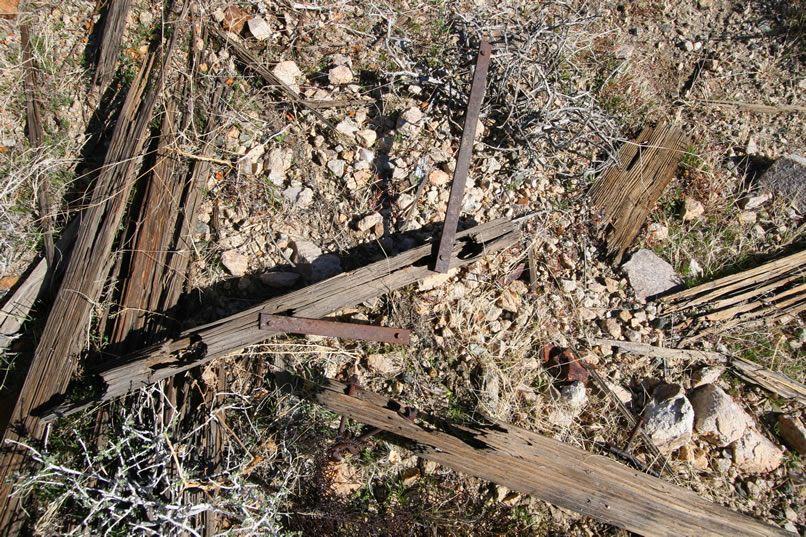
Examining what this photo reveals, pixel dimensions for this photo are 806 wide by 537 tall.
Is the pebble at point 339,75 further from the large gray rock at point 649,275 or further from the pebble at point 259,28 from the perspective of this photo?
the large gray rock at point 649,275

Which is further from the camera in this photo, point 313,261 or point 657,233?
point 657,233

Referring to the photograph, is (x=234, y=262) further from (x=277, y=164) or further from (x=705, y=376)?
(x=705, y=376)

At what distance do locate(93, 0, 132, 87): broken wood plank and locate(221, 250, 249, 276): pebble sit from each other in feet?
5.16

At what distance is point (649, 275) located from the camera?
11.5ft

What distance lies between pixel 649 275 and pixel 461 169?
1559 mm

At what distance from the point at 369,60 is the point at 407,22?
48cm

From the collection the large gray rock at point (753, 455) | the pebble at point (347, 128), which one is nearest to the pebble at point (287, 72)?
the pebble at point (347, 128)

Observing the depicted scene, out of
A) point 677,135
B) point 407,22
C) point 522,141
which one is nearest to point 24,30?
point 407,22

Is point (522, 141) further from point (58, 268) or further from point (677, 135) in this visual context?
point (58, 268)

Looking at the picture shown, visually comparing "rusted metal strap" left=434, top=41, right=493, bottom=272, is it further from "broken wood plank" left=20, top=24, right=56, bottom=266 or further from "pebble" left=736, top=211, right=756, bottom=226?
"broken wood plank" left=20, top=24, right=56, bottom=266

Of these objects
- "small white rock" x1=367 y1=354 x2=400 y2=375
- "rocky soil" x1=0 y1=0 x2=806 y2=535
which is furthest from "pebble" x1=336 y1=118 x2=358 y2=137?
"small white rock" x1=367 y1=354 x2=400 y2=375

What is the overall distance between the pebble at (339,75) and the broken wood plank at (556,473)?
2148 mm

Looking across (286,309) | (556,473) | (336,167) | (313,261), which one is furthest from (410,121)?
(556,473)

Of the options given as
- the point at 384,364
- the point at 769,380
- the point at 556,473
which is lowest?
the point at 556,473
